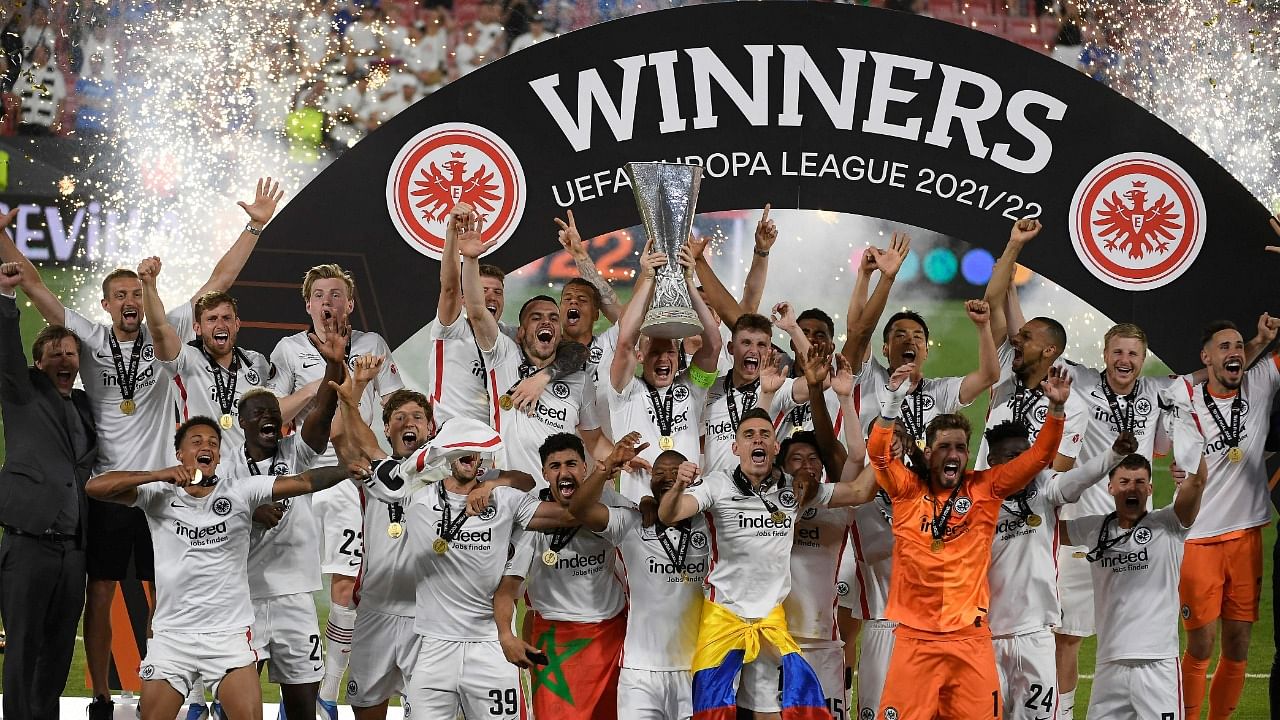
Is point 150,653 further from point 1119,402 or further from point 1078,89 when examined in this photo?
point 1078,89

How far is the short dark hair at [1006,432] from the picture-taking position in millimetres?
6543

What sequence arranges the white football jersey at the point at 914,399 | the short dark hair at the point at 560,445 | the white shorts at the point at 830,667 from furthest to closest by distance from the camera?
the white football jersey at the point at 914,399 < the white shorts at the point at 830,667 < the short dark hair at the point at 560,445

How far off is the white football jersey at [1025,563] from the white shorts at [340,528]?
3.08 meters

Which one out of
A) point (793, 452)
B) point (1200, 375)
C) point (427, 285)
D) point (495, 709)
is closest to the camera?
point (495, 709)

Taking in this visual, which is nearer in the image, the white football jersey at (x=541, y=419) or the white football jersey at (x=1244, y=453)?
the white football jersey at (x=541, y=419)

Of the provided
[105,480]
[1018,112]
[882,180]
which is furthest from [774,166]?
[105,480]

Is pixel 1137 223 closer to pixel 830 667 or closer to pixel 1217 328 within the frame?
pixel 1217 328

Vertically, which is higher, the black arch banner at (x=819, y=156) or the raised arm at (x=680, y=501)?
the black arch banner at (x=819, y=156)

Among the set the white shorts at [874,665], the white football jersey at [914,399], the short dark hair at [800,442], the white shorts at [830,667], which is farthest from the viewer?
the white football jersey at [914,399]

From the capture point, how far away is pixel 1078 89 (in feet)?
28.1

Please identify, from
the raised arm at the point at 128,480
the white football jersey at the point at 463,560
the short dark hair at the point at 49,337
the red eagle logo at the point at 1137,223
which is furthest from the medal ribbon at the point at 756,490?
the red eagle logo at the point at 1137,223

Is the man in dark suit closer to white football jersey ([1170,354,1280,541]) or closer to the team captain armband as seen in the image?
the team captain armband

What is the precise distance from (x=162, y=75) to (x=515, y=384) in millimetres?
3320

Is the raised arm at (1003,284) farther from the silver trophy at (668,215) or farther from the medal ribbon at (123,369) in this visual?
the medal ribbon at (123,369)
